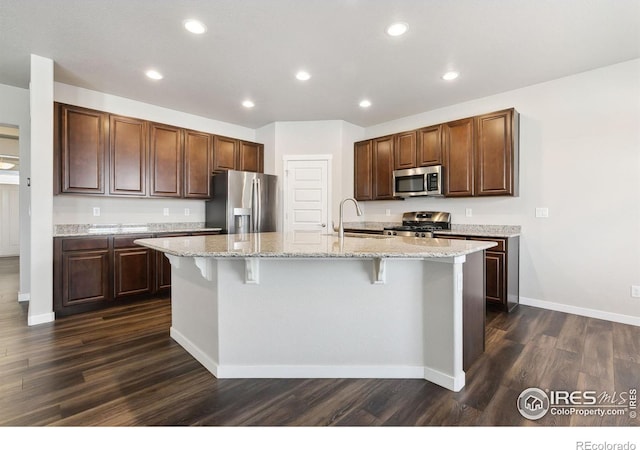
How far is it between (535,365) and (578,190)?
222 cm

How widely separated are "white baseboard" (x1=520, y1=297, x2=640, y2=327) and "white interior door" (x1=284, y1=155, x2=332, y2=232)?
9.59 feet

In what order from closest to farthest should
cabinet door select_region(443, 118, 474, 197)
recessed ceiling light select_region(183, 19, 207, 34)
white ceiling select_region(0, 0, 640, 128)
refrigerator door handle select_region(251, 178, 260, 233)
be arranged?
1. white ceiling select_region(0, 0, 640, 128)
2. recessed ceiling light select_region(183, 19, 207, 34)
3. cabinet door select_region(443, 118, 474, 197)
4. refrigerator door handle select_region(251, 178, 260, 233)

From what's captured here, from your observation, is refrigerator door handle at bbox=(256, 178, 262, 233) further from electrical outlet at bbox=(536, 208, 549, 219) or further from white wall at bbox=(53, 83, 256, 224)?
electrical outlet at bbox=(536, 208, 549, 219)

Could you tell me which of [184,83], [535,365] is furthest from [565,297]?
[184,83]

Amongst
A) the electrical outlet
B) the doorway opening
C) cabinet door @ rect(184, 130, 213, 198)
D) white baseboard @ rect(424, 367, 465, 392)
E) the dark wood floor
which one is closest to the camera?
the dark wood floor

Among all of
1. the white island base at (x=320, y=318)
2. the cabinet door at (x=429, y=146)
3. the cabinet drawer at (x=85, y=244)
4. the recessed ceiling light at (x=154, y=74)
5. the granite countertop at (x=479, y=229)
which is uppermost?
the recessed ceiling light at (x=154, y=74)

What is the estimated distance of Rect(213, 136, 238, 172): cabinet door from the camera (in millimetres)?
4766

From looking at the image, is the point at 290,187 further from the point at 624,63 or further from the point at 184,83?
the point at 624,63

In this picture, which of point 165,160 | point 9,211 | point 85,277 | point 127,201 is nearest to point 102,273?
point 85,277

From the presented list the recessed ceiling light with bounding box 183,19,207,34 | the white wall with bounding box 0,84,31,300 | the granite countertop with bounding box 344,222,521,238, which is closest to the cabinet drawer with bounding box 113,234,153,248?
the white wall with bounding box 0,84,31,300

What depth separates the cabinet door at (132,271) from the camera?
363 centimetres

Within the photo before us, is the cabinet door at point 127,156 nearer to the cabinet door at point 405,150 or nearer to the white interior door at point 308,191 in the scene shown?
the white interior door at point 308,191

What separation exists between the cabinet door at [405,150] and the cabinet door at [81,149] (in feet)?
12.8

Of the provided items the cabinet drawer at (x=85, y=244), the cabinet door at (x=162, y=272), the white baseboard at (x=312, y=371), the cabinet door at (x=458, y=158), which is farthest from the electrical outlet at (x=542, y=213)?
the cabinet drawer at (x=85, y=244)
